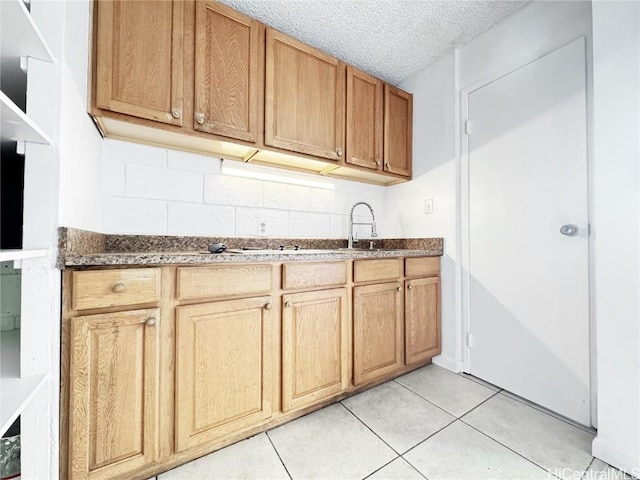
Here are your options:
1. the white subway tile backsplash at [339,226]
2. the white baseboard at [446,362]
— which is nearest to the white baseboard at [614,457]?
the white baseboard at [446,362]

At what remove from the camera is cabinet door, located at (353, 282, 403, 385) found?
160cm

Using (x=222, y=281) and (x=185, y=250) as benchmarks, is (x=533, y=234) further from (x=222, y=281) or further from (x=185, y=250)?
(x=185, y=250)

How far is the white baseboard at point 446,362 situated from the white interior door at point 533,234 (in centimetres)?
12

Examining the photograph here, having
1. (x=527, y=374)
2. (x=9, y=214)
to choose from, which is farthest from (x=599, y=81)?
(x=9, y=214)

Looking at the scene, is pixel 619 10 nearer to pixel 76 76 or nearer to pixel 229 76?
pixel 229 76

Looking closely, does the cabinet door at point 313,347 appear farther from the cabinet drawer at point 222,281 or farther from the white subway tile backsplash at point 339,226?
the white subway tile backsplash at point 339,226

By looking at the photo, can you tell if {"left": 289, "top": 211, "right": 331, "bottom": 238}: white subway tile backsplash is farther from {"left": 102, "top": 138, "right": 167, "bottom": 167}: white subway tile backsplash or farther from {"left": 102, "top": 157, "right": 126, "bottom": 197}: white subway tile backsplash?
{"left": 102, "top": 157, "right": 126, "bottom": 197}: white subway tile backsplash

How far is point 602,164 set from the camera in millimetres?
1162

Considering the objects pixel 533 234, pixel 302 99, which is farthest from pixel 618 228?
pixel 302 99

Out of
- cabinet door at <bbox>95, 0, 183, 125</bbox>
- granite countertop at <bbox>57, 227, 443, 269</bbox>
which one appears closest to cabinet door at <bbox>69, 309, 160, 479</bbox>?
granite countertop at <bbox>57, 227, 443, 269</bbox>

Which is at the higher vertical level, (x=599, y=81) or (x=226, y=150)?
(x=599, y=81)

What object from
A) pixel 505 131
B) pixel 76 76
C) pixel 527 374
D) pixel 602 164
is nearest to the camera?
pixel 76 76

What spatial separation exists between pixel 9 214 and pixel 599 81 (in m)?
2.57

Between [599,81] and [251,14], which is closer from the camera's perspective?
[599,81]
